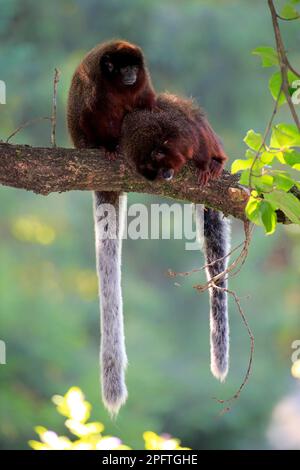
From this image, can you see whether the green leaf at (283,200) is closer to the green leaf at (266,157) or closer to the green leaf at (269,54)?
the green leaf at (266,157)

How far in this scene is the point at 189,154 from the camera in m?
2.10

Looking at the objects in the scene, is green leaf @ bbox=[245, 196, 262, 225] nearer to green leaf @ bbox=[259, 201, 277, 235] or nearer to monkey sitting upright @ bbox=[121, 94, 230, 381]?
green leaf @ bbox=[259, 201, 277, 235]

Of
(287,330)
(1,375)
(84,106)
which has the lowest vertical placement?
(84,106)

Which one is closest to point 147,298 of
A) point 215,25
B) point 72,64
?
point 72,64

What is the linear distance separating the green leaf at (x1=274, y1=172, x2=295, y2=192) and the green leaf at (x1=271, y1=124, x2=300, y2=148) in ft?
0.15

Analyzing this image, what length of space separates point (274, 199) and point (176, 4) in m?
6.23

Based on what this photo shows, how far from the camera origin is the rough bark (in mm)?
1918

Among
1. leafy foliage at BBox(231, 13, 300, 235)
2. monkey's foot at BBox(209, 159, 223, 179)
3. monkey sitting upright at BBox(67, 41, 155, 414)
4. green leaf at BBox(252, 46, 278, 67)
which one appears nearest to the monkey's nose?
monkey's foot at BBox(209, 159, 223, 179)

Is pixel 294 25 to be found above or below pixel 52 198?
above

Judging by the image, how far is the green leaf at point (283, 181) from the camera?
1284 mm

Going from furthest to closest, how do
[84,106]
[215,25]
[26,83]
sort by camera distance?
[215,25]
[26,83]
[84,106]

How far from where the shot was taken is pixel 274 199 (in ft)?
4.30

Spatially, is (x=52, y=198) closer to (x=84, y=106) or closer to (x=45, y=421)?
(x=45, y=421)

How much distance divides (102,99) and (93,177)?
41 cm
